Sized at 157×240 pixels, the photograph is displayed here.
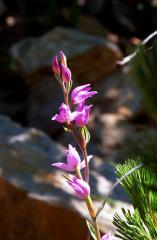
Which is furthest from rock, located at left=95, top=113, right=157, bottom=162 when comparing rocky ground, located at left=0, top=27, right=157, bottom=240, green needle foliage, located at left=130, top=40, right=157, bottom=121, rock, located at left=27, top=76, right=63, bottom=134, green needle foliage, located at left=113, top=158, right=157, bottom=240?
green needle foliage, located at left=130, top=40, right=157, bottom=121

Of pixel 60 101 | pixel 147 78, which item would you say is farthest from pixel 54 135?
pixel 147 78

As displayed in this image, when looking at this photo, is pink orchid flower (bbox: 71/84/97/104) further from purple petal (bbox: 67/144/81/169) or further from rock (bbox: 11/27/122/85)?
rock (bbox: 11/27/122/85)

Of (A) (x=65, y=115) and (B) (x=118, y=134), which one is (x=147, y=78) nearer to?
(A) (x=65, y=115)

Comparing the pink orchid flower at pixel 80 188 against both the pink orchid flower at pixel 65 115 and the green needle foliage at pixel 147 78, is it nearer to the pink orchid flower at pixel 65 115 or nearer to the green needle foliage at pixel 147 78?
the pink orchid flower at pixel 65 115

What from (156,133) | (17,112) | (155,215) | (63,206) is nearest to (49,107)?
(17,112)

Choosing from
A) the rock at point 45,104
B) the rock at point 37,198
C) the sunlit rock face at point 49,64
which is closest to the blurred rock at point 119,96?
the sunlit rock face at point 49,64
